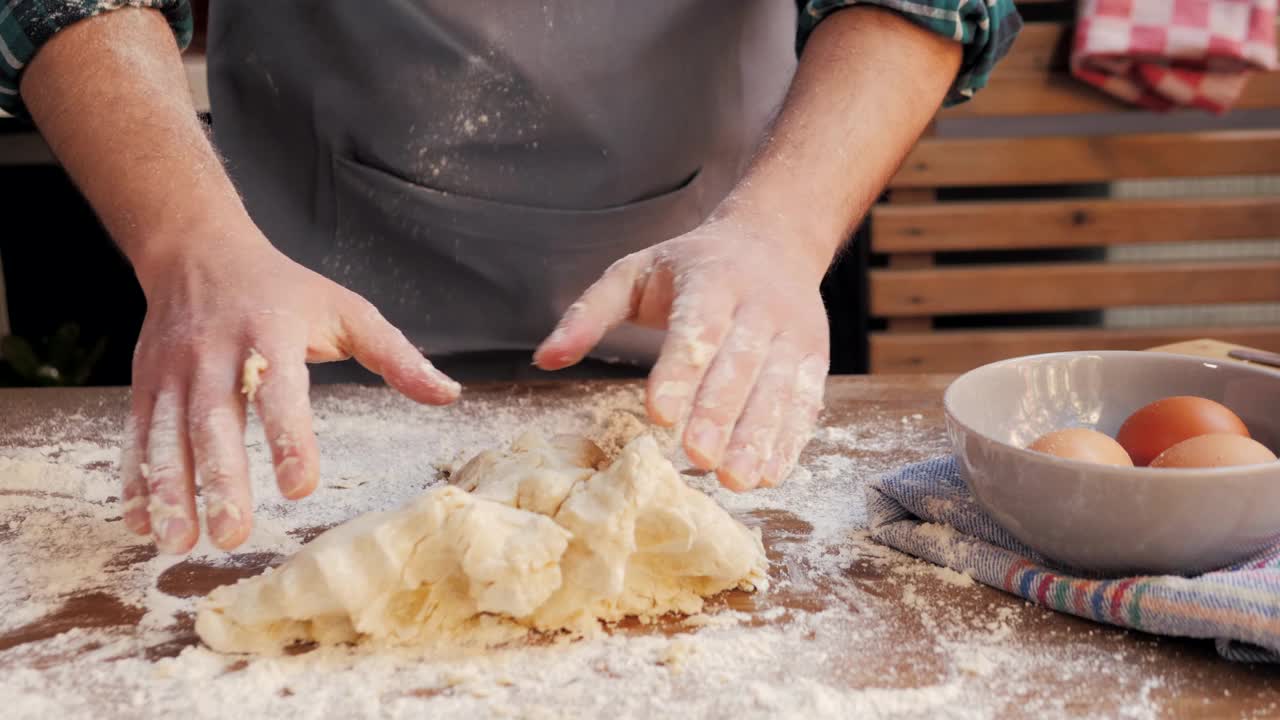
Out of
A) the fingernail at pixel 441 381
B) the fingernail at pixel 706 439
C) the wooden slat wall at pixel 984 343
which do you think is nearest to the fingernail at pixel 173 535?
the fingernail at pixel 441 381

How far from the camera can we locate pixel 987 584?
0.89 m

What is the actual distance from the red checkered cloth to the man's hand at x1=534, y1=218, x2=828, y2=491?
191 cm

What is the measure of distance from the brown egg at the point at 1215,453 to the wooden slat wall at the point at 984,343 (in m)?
2.11

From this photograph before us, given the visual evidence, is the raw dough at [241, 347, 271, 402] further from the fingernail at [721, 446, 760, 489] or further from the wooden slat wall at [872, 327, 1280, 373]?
the wooden slat wall at [872, 327, 1280, 373]

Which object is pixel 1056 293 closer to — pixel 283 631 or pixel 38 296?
pixel 283 631

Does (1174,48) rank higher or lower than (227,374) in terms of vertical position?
higher

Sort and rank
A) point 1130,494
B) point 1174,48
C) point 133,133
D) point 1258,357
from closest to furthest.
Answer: point 1130,494 → point 133,133 → point 1258,357 → point 1174,48

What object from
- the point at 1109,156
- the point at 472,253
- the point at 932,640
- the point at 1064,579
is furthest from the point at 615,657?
the point at 1109,156

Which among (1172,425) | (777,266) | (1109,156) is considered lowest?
(1109,156)

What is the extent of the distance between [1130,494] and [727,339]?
0.35 m

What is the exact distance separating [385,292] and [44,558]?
0.69 metres

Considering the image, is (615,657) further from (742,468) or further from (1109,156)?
(1109,156)

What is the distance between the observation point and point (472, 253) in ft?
5.11

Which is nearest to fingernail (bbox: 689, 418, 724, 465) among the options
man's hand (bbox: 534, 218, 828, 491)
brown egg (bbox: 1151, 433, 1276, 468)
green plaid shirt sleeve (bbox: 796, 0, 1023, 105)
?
man's hand (bbox: 534, 218, 828, 491)
